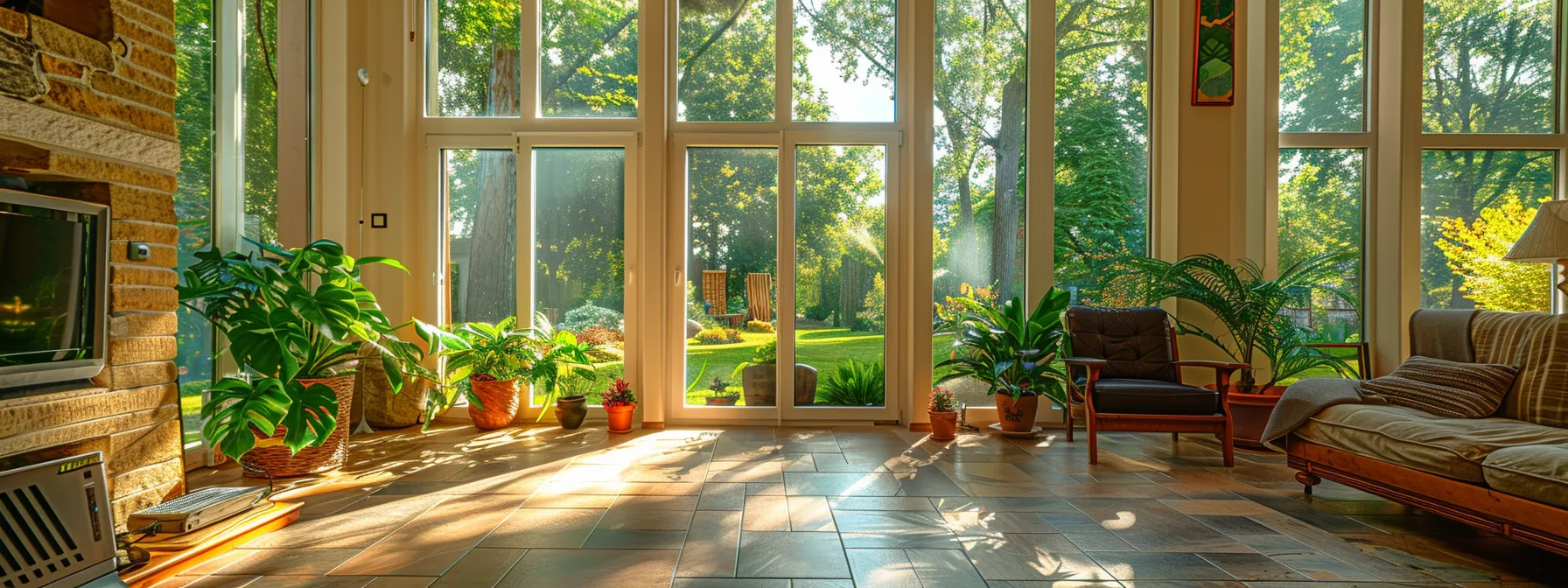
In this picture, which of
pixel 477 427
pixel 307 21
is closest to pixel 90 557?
pixel 477 427

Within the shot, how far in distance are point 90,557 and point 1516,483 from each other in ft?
14.0

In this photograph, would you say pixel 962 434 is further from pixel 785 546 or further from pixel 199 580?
pixel 199 580

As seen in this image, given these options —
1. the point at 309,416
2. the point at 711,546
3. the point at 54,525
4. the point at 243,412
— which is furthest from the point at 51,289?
the point at 711,546

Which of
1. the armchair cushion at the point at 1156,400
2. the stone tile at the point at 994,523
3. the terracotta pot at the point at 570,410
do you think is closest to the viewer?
the stone tile at the point at 994,523

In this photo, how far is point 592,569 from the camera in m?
2.21

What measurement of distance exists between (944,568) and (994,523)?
1.82 feet

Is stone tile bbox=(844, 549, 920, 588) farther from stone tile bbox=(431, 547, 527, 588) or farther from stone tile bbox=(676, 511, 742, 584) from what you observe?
stone tile bbox=(431, 547, 527, 588)

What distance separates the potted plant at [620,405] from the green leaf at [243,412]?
1825mm

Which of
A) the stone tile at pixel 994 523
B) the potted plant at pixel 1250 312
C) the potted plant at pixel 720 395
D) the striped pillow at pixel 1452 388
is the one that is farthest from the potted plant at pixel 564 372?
the striped pillow at pixel 1452 388

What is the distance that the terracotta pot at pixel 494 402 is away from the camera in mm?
4504

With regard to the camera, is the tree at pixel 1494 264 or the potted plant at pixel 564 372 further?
the tree at pixel 1494 264

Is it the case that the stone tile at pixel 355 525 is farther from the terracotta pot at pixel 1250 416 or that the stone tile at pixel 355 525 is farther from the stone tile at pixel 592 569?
A: the terracotta pot at pixel 1250 416

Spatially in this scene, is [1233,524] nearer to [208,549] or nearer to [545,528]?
[545,528]

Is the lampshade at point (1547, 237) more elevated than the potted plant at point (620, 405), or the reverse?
the lampshade at point (1547, 237)
